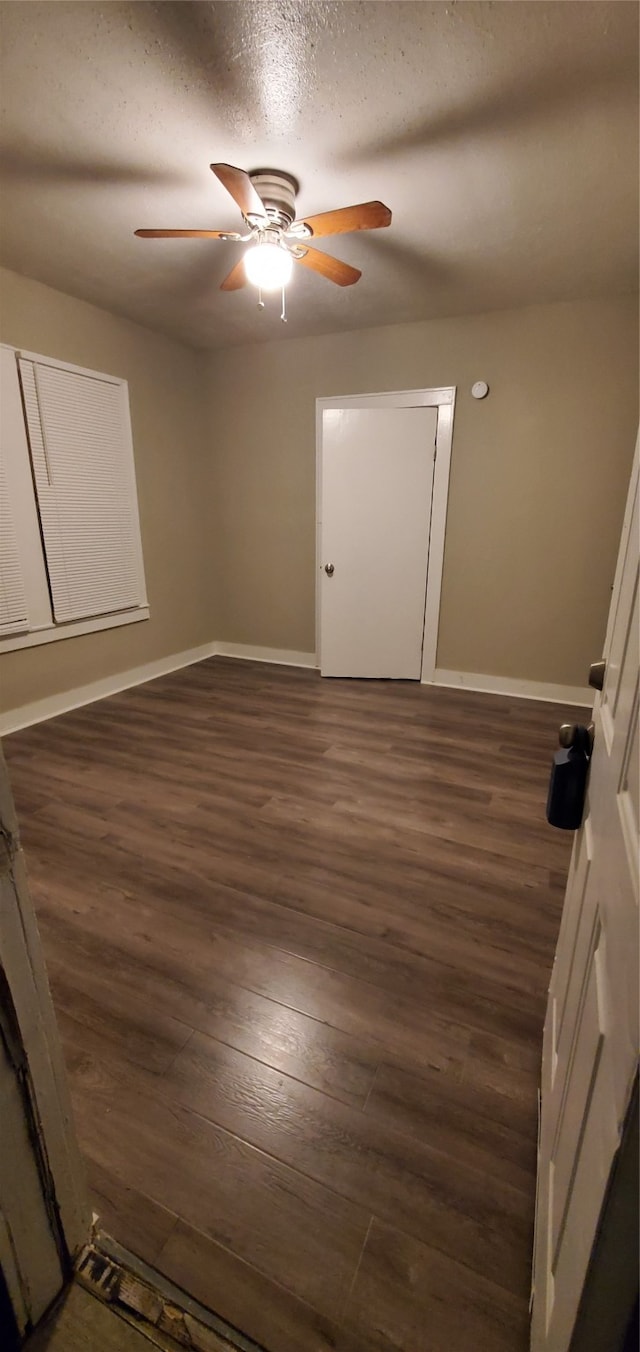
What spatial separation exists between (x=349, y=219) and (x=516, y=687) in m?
3.05

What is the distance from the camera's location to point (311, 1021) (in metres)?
1.34

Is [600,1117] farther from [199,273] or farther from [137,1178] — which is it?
[199,273]

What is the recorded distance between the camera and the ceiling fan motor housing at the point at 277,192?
6.59 feet

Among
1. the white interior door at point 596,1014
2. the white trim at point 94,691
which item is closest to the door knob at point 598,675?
the white interior door at point 596,1014

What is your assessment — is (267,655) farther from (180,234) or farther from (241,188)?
(241,188)

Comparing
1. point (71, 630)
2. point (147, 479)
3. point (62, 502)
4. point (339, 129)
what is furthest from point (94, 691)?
point (339, 129)

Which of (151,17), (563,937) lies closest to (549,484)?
(151,17)

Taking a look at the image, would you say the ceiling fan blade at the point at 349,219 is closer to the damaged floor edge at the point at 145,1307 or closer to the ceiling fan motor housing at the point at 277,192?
the ceiling fan motor housing at the point at 277,192

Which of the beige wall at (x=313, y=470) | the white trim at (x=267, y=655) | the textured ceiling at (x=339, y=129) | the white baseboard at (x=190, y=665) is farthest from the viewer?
the white trim at (x=267, y=655)

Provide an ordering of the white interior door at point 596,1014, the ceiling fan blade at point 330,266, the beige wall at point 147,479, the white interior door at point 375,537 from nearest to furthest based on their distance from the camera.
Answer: the white interior door at point 596,1014
the ceiling fan blade at point 330,266
the beige wall at point 147,479
the white interior door at point 375,537

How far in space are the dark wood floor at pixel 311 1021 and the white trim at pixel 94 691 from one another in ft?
1.83

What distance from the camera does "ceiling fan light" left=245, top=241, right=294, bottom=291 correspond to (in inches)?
84.2

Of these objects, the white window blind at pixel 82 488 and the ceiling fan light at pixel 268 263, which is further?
the white window blind at pixel 82 488

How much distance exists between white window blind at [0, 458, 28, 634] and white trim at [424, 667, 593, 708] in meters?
3.00
